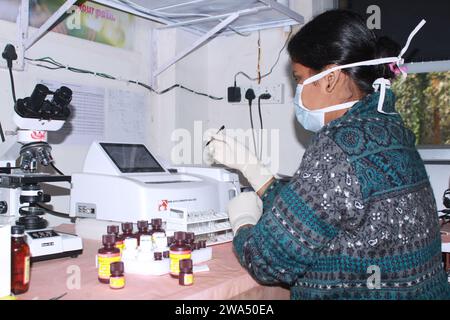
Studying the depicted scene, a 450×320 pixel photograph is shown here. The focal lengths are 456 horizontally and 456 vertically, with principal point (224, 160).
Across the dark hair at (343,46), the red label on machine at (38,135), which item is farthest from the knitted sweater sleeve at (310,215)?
the red label on machine at (38,135)

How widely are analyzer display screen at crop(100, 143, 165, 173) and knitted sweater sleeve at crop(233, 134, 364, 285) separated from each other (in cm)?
66

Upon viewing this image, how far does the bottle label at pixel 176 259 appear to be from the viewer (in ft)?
3.70

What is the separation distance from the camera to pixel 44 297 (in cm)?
97

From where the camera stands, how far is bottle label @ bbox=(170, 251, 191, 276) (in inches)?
44.4

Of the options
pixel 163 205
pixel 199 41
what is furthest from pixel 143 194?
pixel 199 41

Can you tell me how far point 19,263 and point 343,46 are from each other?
91 cm

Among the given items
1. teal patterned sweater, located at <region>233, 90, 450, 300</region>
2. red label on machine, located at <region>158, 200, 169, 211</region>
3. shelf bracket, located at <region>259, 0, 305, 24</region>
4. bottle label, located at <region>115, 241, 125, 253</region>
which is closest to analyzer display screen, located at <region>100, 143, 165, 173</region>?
red label on machine, located at <region>158, 200, 169, 211</region>

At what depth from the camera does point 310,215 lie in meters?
0.97

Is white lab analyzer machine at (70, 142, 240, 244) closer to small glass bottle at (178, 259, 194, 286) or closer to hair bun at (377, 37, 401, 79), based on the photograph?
small glass bottle at (178, 259, 194, 286)

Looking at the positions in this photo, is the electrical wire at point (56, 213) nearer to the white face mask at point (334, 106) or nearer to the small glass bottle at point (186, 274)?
the small glass bottle at point (186, 274)

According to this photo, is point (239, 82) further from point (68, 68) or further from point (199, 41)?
point (68, 68)
